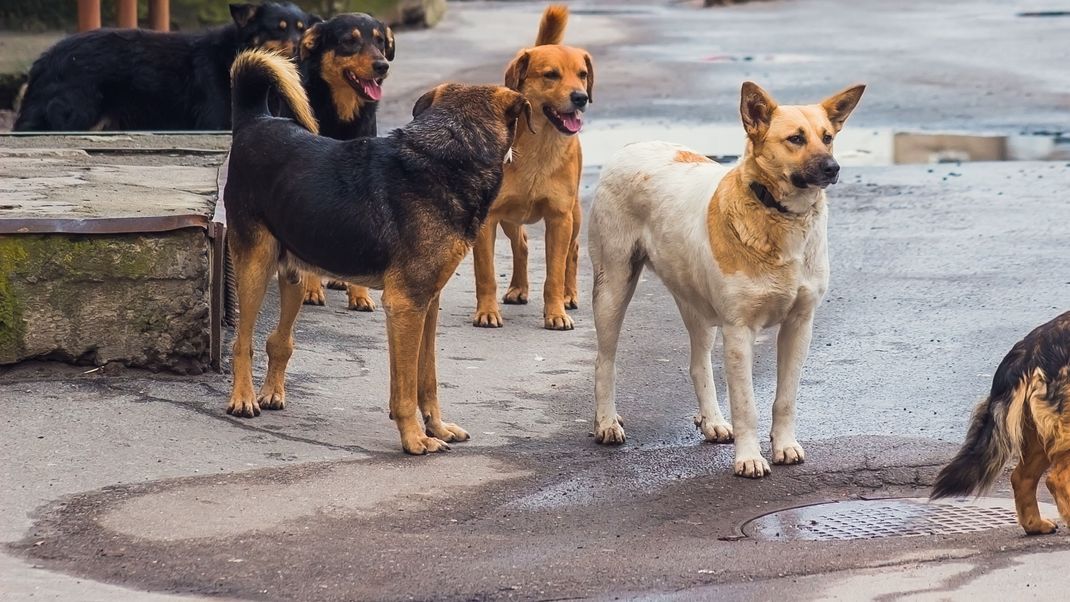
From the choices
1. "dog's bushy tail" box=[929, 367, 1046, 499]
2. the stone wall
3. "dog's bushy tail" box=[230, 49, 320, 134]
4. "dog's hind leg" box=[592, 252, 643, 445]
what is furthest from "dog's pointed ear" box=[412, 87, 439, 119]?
"dog's bushy tail" box=[929, 367, 1046, 499]

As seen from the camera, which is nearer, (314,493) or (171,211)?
(314,493)

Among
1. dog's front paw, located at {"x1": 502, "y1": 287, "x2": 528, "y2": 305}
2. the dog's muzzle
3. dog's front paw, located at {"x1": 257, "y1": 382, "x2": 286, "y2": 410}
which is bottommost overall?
dog's front paw, located at {"x1": 502, "y1": 287, "x2": 528, "y2": 305}

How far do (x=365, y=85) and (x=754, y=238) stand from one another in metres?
3.21

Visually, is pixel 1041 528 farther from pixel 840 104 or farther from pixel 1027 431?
pixel 840 104

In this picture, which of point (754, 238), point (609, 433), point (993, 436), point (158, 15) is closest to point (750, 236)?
point (754, 238)

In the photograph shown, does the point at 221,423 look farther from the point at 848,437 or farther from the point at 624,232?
the point at 848,437

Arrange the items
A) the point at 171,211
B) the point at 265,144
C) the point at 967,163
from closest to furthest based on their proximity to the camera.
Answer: the point at 265,144 < the point at 171,211 < the point at 967,163

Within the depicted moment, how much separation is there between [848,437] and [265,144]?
290 cm

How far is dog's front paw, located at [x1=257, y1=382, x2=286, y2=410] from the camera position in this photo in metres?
7.17

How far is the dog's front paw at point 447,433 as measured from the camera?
6.84 m

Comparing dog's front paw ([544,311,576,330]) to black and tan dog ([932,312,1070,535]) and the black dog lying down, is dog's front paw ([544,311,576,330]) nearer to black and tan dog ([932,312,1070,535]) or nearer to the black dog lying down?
the black dog lying down

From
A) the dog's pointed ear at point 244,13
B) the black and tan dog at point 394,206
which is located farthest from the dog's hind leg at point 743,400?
the dog's pointed ear at point 244,13

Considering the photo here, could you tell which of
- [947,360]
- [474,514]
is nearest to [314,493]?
[474,514]

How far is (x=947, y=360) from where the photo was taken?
26.8 ft
